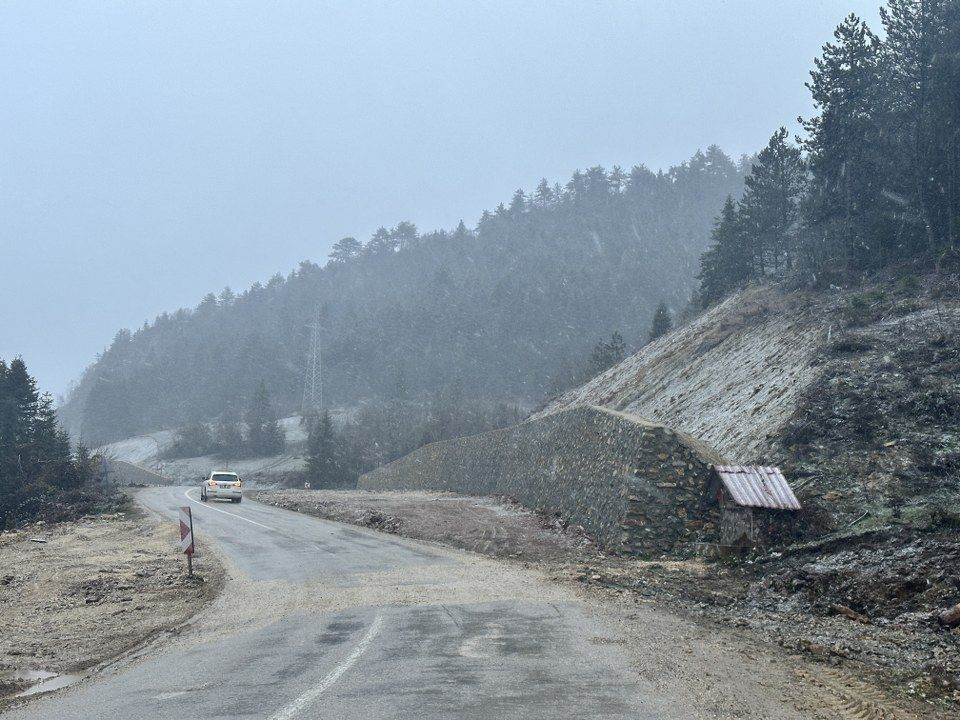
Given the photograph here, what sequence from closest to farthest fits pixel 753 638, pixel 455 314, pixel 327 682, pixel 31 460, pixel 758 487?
1. pixel 327 682
2. pixel 753 638
3. pixel 758 487
4. pixel 31 460
5. pixel 455 314

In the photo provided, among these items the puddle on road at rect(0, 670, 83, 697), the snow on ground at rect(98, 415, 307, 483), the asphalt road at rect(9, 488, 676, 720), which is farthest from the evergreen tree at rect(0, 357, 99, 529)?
the snow on ground at rect(98, 415, 307, 483)

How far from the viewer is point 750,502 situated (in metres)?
14.1

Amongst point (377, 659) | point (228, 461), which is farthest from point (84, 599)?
point (228, 461)

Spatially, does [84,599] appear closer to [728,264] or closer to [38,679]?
[38,679]

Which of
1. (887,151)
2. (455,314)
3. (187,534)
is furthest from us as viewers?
(455,314)

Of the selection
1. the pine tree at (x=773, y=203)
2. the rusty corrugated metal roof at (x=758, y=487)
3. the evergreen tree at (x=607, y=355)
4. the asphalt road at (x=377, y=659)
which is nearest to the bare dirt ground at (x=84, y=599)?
the asphalt road at (x=377, y=659)

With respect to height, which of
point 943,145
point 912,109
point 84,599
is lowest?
point 84,599

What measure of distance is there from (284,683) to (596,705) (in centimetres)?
285

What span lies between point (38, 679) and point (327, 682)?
3659 millimetres

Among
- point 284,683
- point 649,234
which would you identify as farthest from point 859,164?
point 649,234

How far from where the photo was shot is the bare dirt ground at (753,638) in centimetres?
672

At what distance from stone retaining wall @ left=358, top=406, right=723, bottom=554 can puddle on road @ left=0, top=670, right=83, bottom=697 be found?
10570mm

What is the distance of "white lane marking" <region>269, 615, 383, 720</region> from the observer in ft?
19.8

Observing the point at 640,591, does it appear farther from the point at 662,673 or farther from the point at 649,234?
the point at 649,234
